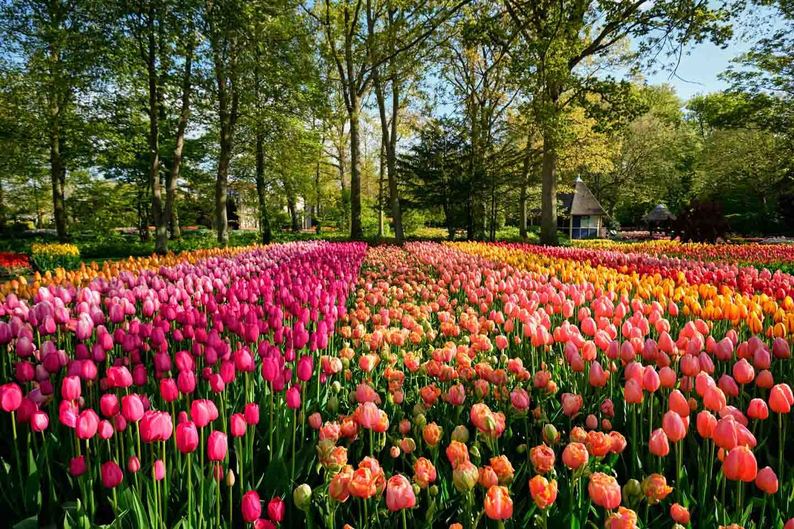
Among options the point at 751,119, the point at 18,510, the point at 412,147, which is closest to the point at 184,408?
the point at 18,510

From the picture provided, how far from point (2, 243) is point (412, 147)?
18.2 m

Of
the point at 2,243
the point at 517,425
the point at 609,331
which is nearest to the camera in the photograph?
the point at 517,425

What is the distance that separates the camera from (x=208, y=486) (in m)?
1.61

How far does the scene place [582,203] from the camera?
46688mm

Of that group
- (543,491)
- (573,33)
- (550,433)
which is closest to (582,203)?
(573,33)

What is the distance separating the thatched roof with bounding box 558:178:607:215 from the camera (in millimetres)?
46031

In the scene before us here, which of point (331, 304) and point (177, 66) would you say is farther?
point (177, 66)

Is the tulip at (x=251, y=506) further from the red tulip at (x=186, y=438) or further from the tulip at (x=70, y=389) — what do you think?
the tulip at (x=70, y=389)

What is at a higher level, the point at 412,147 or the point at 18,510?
the point at 412,147

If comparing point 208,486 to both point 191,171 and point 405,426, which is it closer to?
point 405,426

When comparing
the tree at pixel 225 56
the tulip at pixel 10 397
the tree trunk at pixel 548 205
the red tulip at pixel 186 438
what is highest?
the tree at pixel 225 56

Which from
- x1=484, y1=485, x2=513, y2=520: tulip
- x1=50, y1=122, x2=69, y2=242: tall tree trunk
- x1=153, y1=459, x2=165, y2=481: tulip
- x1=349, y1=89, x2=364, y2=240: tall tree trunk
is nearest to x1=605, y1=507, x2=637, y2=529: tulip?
x1=484, y1=485, x2=513, y2=520: tulip

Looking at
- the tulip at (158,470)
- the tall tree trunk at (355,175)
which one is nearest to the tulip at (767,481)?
→ the tulip at (158,470)

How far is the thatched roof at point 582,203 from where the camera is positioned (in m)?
46.0
